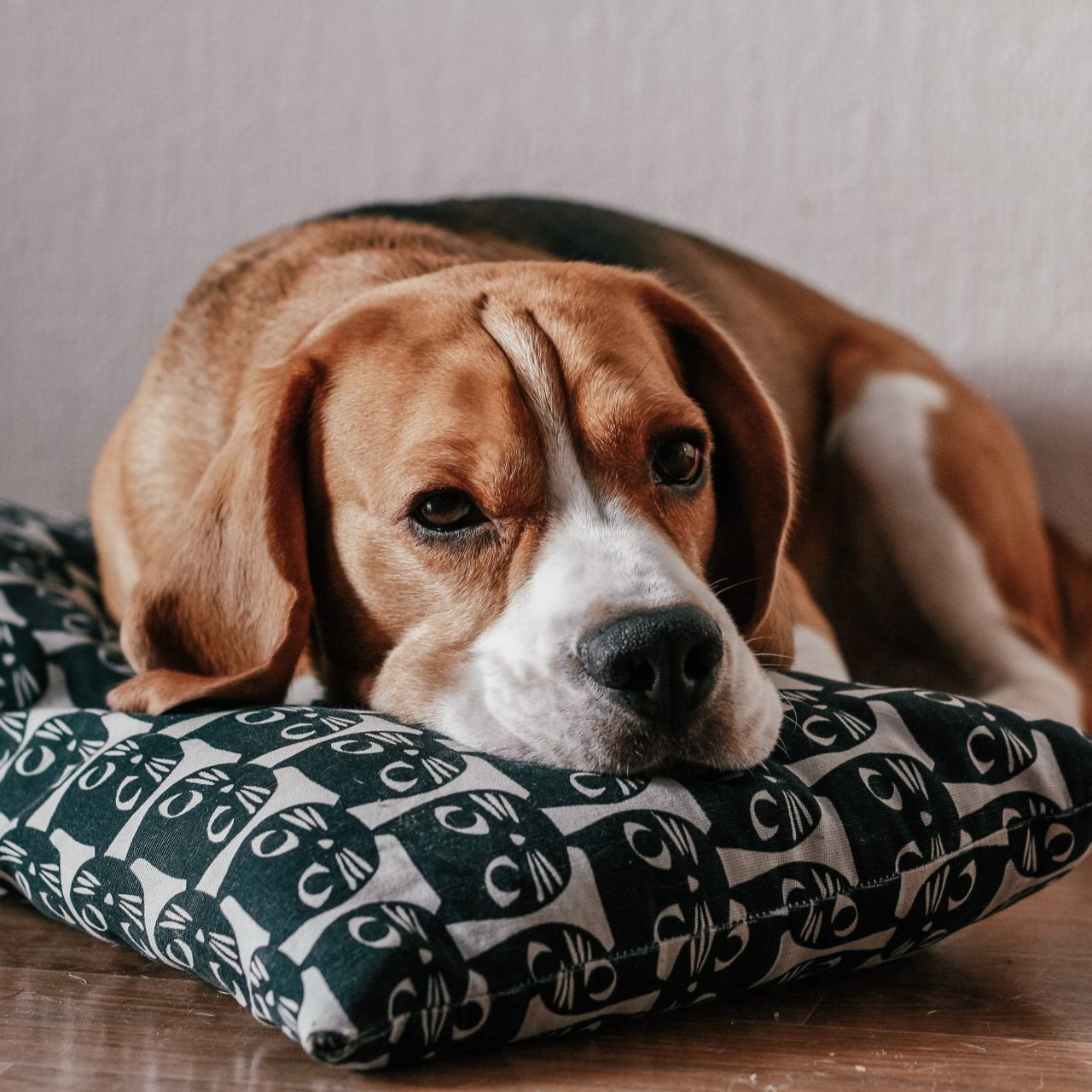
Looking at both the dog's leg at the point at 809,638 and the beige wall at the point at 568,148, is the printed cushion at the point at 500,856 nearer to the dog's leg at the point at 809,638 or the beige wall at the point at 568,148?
the dog's leg at the point at 809,638

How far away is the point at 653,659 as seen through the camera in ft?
4.59

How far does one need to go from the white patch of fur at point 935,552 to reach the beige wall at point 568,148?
0.77 m

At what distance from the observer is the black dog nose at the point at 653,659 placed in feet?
4.58

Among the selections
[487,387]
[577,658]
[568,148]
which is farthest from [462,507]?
[568,148]

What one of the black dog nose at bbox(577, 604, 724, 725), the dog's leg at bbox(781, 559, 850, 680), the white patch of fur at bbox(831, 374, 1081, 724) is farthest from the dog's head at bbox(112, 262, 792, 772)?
the white patch of fur at bbox(831, 374, 1081, 724)

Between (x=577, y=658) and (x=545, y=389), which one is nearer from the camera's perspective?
(x=577, y=658)

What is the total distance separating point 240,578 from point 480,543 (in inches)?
13.5

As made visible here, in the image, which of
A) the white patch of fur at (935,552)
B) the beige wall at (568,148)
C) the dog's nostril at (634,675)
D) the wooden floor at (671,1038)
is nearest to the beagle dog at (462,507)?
the dog's nostril at (634,675)

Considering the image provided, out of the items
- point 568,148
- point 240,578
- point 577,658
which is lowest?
point 240,578

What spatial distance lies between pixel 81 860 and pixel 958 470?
2.05 m

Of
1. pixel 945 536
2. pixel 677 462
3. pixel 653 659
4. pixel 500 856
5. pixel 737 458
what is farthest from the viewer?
pixel 945 536

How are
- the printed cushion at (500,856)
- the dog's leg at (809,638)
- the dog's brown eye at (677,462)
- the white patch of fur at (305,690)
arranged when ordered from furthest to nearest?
the dog's leg at (809,638) → the white patch of fur at (305,690) → the dog's brown eye at (677,462) → the printed cushion at (500,856)

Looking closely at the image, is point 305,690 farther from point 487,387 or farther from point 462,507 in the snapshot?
point 487,387

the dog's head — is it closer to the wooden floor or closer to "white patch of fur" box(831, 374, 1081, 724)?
the wooden floor
